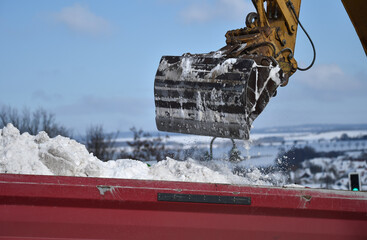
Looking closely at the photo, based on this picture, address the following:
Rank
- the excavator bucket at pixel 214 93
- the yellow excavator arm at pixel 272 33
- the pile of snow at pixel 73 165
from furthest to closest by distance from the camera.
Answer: the yellow excavator arm at pixel 272 33, the excavator bucket at pixel 214 93, the pile of snow at pixel 73 165

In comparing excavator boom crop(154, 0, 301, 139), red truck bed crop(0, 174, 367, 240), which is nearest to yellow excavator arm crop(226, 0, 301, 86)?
excavator boom crop(154, 0, 301, 139)

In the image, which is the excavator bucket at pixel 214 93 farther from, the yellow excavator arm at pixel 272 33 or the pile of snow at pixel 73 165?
the pile of snow at pixel 73 165

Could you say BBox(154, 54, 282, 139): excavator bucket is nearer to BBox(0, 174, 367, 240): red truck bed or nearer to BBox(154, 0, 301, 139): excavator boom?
BBox(154, 0, 301, 139): excavator boom

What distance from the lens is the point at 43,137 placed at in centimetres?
348

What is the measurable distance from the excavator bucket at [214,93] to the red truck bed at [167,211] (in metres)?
1.17

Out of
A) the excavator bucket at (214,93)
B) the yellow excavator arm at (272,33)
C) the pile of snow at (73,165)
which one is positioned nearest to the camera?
the pile of snow at (73,165)

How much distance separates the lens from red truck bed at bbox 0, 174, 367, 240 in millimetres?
2477

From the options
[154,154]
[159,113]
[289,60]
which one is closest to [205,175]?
[159,113]

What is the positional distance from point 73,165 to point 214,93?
3.82 feet

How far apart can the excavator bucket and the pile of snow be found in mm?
351

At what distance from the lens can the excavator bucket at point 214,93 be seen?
3.63 metres

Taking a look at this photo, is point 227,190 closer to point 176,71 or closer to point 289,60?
point 176,71

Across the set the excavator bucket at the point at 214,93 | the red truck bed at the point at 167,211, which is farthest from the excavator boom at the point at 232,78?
the red truck bed at the point at 167,211

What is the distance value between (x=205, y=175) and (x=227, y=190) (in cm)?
86
